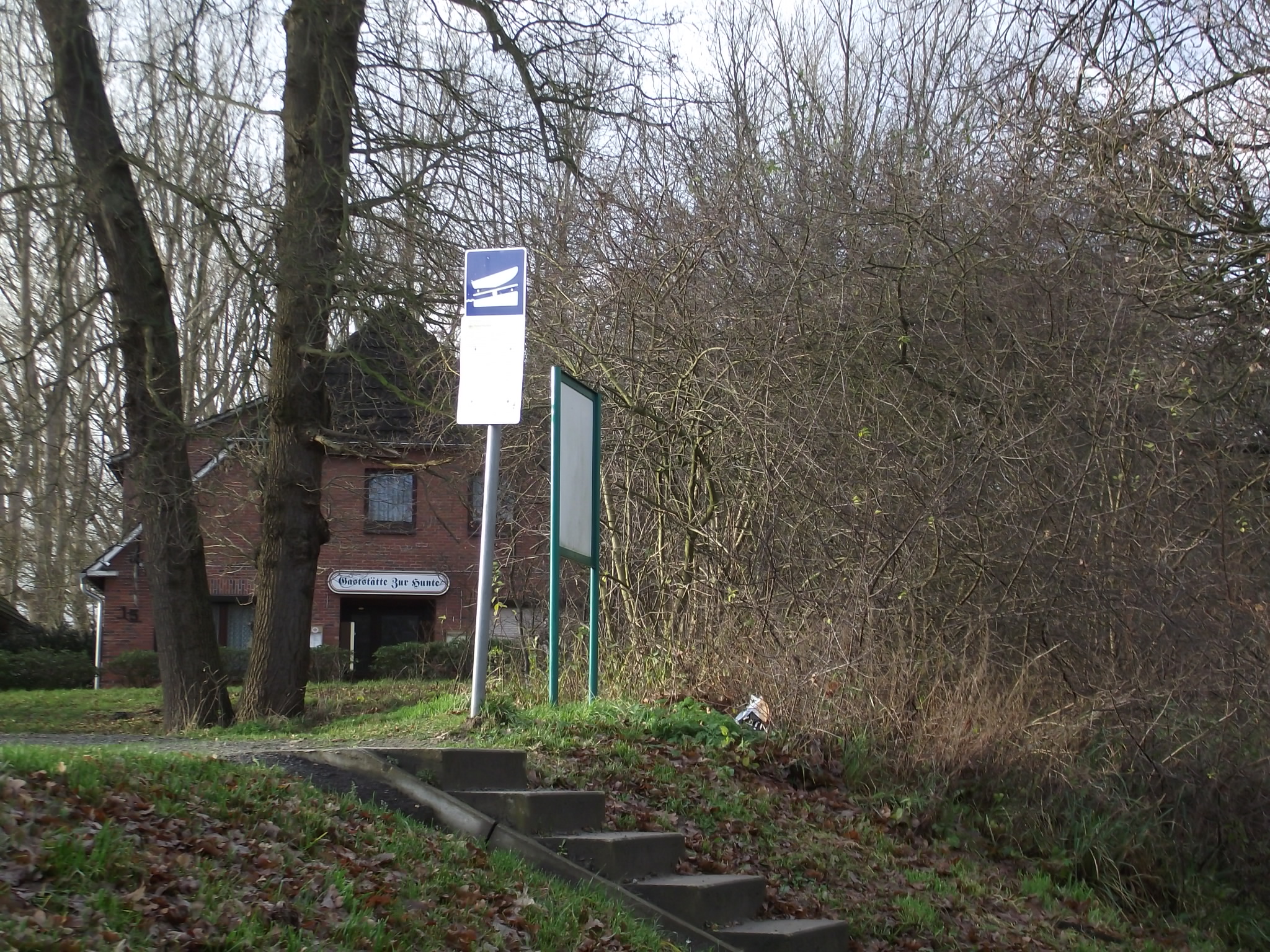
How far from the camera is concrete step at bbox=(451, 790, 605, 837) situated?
21.7ft

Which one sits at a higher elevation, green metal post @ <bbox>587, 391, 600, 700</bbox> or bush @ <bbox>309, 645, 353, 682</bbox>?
green metal post @ <bbox>587, 391, 600, 700</bbox>

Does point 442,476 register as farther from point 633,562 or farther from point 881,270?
point 881,270

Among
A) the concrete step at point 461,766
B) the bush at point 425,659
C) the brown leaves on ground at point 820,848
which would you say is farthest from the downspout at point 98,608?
the concrete step at point 461,766

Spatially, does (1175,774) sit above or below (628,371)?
below

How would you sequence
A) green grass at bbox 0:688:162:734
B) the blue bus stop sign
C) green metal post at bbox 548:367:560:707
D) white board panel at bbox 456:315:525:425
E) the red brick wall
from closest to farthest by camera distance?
white board panel at bbox 456:315:525:425, the blue bus stop sign, green metal post at bbox 548:367:560:707, green grass at bbox 0:688:162:734, the red brick wall

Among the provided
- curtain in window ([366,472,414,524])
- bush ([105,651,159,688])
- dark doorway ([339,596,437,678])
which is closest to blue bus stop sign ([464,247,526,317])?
curtain in window ([366,472,414,524])

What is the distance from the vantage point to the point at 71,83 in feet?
43.0

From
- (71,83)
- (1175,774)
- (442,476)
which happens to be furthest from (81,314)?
(1175,774)

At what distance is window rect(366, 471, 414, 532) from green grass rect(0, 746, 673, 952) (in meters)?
26.2

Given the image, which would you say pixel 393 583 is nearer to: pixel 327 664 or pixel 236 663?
pixel 327 664

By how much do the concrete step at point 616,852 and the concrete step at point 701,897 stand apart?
9 cm

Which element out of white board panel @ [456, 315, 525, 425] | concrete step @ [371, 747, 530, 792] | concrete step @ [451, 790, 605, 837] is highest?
white board panel @ [456, 315, 525, 425]

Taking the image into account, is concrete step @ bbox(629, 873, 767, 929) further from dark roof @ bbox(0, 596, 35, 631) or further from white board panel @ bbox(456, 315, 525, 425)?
dark roof @ bbox(0, 596, 35, 631)

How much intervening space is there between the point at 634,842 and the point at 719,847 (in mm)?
Result: 950
